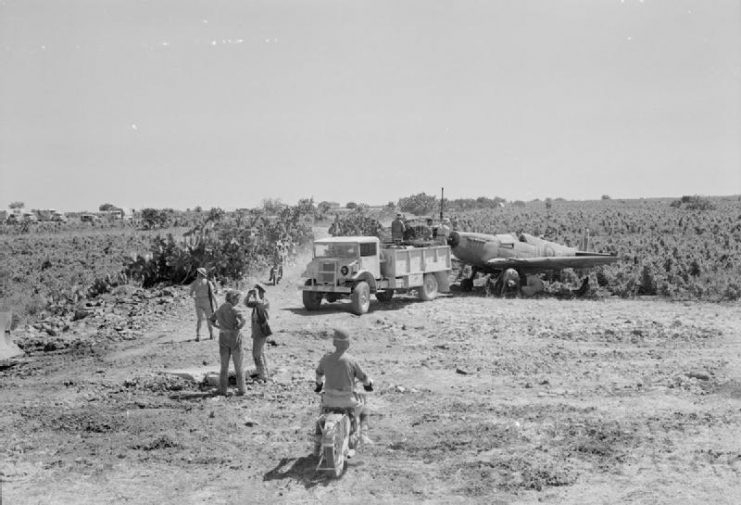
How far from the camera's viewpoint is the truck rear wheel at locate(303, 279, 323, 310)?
63.0ft

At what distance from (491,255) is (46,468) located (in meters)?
17.1

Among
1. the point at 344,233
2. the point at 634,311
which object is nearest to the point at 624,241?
the point at 344,233

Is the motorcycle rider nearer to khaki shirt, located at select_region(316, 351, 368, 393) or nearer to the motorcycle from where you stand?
khaki shirt, located at select_region(316, 351, 368, 393)

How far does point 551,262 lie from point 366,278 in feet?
22.8

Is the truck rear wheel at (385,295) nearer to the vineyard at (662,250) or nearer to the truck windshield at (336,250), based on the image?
the truck windshield at (336,250)

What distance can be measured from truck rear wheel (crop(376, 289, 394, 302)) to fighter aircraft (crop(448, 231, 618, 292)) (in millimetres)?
3384

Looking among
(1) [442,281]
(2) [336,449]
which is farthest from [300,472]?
(1) [442,281]

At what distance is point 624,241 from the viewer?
37.0 m

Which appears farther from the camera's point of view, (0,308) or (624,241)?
(624,241)

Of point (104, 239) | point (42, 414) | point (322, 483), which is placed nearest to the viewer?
point (322, 483)

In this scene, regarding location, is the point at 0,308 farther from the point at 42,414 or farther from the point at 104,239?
the point at 104,239

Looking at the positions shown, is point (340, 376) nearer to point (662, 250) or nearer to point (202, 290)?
point (202, 290)

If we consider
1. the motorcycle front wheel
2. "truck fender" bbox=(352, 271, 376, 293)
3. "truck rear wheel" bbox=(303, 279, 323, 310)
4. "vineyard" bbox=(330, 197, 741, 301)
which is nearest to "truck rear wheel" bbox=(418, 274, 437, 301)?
"truck fender" bbox=(352, 271, 376, 293)

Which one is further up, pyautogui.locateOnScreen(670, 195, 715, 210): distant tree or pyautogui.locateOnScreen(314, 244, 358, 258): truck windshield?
pyautogui.locateOnScreen(670, 195, 715, 210): distant tree
